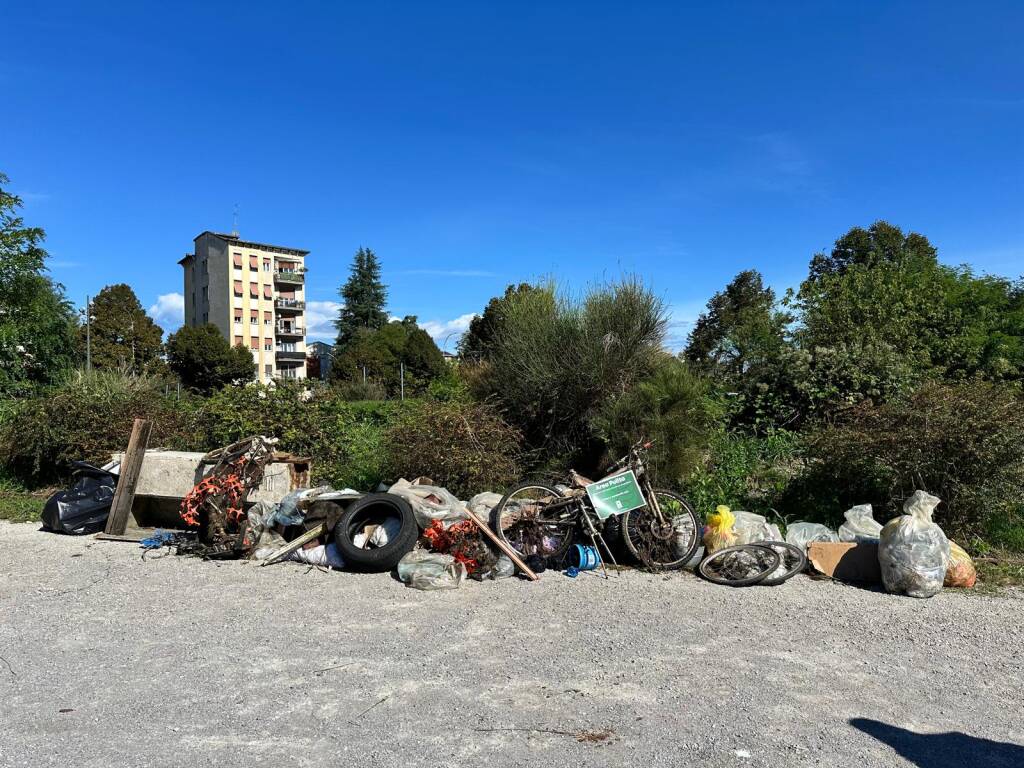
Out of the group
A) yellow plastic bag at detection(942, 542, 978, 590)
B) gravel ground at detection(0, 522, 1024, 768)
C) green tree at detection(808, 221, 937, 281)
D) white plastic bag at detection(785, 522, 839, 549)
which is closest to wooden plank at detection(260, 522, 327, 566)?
gravel ground at detection(0, 522, 1024, 768)

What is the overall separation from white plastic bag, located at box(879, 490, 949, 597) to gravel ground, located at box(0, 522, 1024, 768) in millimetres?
190

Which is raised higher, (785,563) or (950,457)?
(950,457)

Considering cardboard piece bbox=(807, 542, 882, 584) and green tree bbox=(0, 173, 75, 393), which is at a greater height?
green tree bbox=(0, 173, 75, 393)

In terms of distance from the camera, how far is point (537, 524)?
672cm

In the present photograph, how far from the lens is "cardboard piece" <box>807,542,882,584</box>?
6.18 metres

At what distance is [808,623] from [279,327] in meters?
79.2

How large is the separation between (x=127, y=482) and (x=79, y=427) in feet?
11.7

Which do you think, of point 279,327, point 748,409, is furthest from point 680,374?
point 279,327

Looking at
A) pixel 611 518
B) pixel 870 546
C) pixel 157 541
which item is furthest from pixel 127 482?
pixel 870 546

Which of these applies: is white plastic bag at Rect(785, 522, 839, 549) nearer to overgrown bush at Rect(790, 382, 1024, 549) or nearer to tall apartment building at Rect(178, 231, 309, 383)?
overgrown bush at Rect(790, 382, 1024, 549)

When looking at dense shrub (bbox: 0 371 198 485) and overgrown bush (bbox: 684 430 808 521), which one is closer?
overgrown bush (bbox: 684 430 808 521)

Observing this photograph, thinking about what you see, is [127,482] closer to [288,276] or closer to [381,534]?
[381,534]

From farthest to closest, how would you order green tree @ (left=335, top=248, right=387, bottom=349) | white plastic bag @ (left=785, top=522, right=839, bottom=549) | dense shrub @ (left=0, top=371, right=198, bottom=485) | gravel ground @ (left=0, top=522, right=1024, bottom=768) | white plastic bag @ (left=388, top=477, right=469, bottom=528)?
green tree @ (left=335, top=248, right=387, bottom=349)
dense shrub @ (left=0, top=371, right=198, bottom=485)
white plastic bag @ (left=388, top=477, right=469, bottom=528)
white plastic bag @ (left=785, top=522, right=839, bottom=549)
gravel ground @ (left=0, top=522, right=1024, bottom=768)

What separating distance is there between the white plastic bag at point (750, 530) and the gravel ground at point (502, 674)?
749 millimetres
